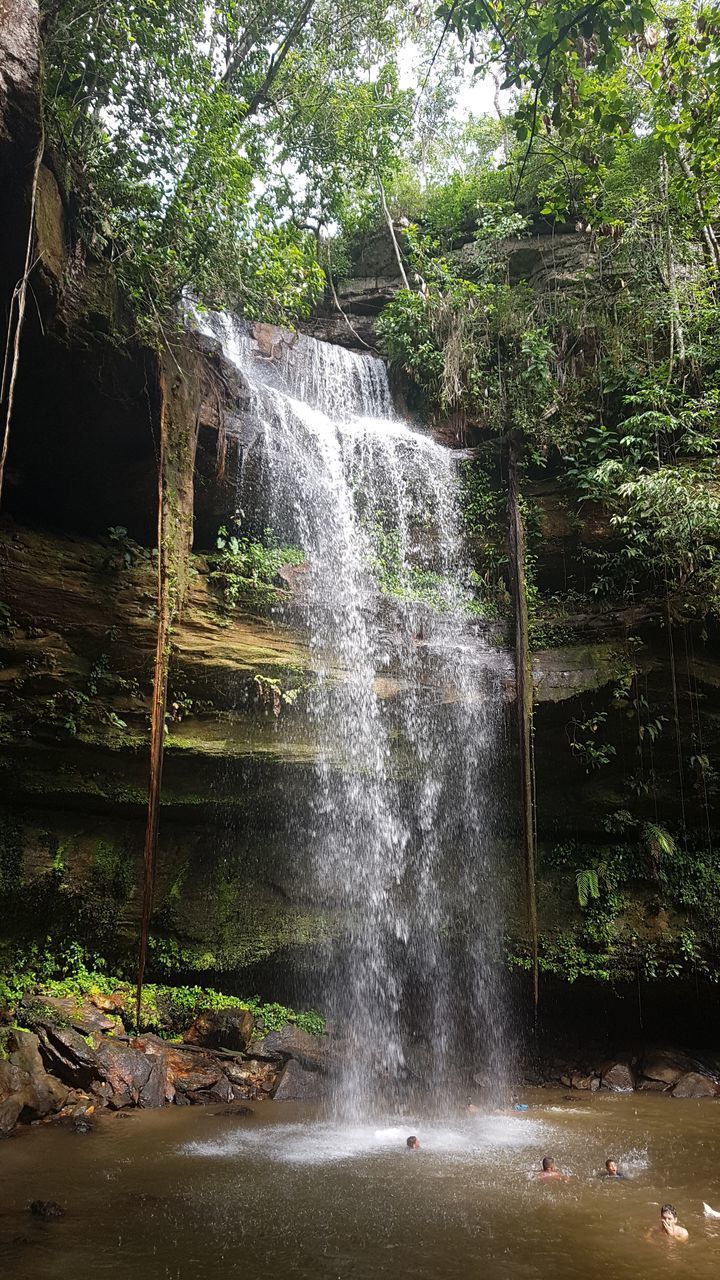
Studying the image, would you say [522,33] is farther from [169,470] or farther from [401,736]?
[401,736]

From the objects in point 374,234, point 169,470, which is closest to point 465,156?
point 374,234

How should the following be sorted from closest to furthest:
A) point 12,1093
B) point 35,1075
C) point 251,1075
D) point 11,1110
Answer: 1. point 11,1110
2. point 12,1093
3. point 35,1075
4. point 251,1075

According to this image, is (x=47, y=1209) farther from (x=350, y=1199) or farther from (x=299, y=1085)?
(x=299, y=1085)

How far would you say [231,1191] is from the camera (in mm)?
5250

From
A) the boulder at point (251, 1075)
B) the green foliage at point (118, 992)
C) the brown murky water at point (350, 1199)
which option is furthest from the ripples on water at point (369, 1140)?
the green foliage at point (118, 992)

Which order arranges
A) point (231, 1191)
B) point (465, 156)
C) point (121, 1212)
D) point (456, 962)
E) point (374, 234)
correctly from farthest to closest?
point (465, 156)
point (374, 234)
point (456, 962)
point (231, 1191)
point (121, 1212)

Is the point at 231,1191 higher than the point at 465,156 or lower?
lower

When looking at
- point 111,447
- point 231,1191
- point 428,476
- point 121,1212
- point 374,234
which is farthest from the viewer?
point 374,234

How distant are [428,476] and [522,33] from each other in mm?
7531

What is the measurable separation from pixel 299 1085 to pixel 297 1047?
1.88 ft

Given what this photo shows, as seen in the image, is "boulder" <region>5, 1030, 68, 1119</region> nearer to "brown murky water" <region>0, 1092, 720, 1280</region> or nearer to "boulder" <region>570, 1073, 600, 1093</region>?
"brown murky water" <region>0, 1092, 720, 1280</region>

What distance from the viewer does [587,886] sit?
9.73 metres

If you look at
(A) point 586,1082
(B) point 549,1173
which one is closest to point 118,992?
(B) point 549,1173

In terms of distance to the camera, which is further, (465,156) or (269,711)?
(465,156)
